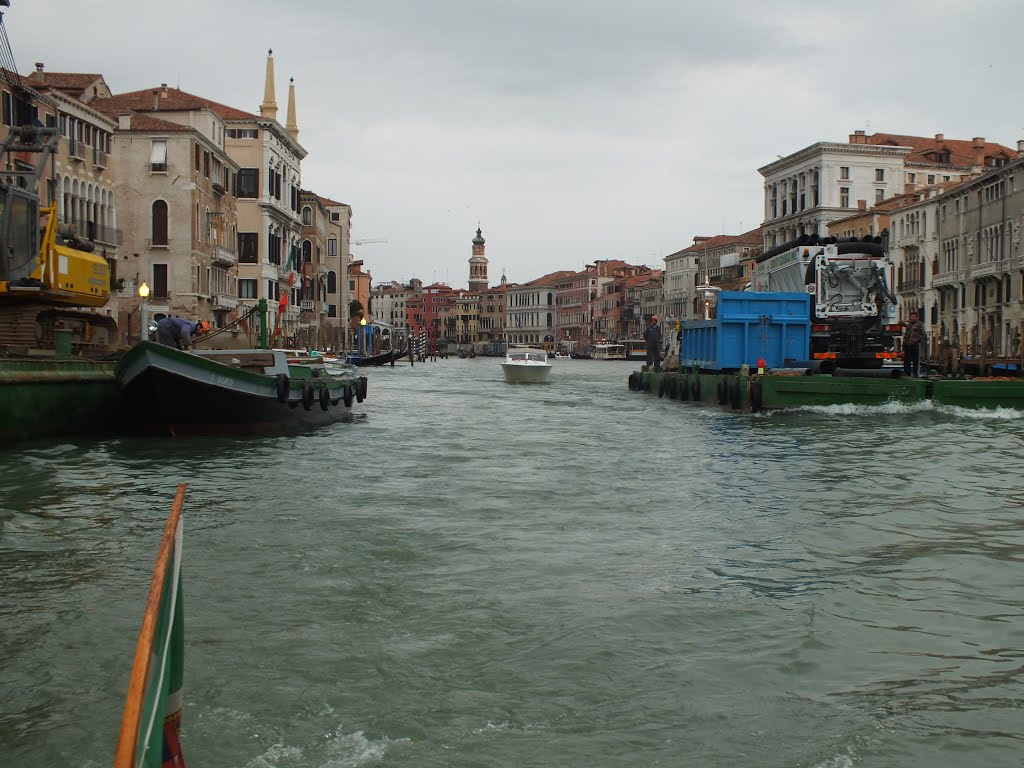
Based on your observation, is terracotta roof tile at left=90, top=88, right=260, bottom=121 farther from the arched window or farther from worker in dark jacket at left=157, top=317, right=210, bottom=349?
worker in dark jacket at left=157, top=317, right=210, bottom=349

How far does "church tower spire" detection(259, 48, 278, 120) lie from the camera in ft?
223

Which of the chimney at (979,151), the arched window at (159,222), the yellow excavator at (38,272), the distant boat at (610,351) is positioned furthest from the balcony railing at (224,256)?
the distant boat at (610,351)

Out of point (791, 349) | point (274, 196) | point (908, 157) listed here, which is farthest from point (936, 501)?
point (908, 157)

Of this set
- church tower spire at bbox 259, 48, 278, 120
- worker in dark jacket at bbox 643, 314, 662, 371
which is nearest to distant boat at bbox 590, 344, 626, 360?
church tower spire at bbox 259, 48, 278, 120

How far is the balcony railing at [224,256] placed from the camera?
4695 centimetres

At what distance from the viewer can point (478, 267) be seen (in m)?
196

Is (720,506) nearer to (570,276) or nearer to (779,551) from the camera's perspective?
(779,551)

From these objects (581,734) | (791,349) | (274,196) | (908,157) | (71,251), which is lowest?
(581,734)

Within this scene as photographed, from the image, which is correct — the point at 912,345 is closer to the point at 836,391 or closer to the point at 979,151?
the point at 836,391

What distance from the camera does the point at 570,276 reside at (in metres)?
167

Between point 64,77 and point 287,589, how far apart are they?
4212 cm

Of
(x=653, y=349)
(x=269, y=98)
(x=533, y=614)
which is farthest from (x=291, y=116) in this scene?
(x=533, y=614)

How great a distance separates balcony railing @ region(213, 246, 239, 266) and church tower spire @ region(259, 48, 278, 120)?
19880 millimetres

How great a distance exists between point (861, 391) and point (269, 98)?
55.9 meters
